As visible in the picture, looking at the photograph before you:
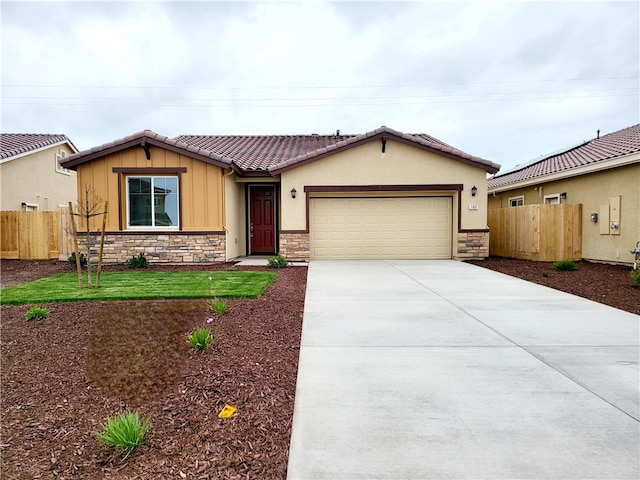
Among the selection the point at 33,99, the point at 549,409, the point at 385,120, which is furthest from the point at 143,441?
the point at 33,99

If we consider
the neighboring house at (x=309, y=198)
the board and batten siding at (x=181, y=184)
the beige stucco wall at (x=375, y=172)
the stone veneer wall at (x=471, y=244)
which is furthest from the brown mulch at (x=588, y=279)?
the board and batten siding at (x=181, y=184)

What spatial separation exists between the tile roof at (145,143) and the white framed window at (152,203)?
99 centimetres

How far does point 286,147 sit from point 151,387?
608 inches

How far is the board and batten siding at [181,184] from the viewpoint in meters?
11.8

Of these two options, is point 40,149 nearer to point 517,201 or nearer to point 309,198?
point 309,198

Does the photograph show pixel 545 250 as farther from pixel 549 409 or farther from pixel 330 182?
pixel 549 409

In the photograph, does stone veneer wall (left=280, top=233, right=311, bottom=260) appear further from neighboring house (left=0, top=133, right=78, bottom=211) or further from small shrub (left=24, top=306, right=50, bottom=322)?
neighboring house (left=0, top=133, right=78, bottom=211)

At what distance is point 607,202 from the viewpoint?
1173cm

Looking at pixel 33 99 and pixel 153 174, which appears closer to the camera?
pixel 153 174

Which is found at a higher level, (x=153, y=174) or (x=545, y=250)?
(x=153, y=174)

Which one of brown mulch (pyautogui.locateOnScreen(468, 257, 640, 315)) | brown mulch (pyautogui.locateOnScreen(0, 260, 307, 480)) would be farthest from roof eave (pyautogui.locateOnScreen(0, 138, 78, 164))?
brown mulch (pyautogui.locateOnScreen(468, 257, 640, 315))

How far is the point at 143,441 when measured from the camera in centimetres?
239

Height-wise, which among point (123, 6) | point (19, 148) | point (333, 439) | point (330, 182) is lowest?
point (333, 439)

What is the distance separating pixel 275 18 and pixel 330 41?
328cm
